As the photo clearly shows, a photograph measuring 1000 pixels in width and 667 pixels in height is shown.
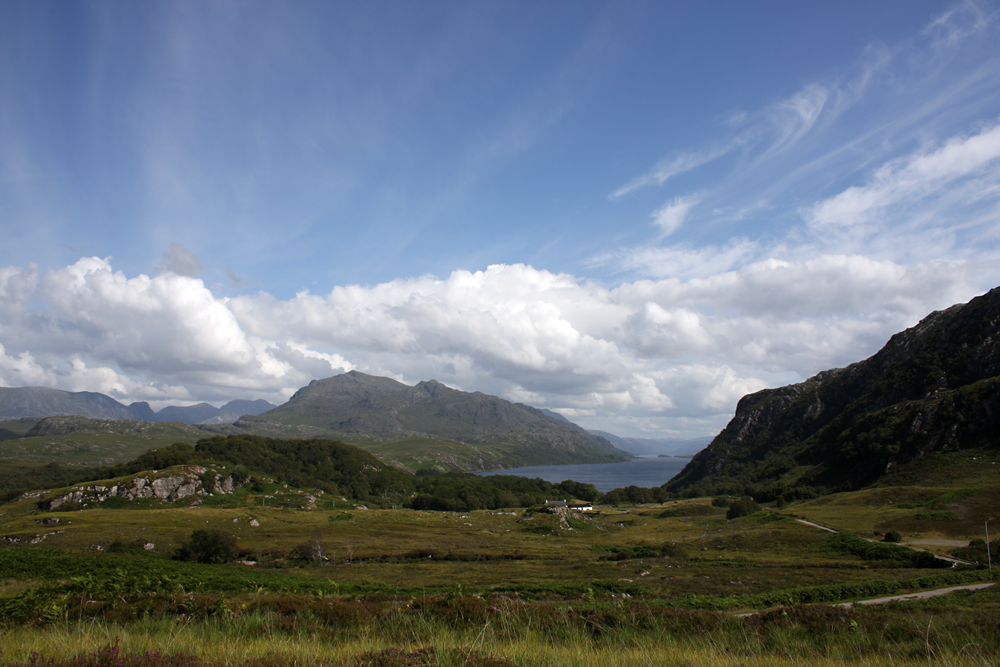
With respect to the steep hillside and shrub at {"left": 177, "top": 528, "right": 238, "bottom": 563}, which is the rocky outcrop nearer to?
shrub at {"left": 177, "top": 528, "right": 238, "bottom": 563}

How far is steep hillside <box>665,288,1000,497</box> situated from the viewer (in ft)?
343

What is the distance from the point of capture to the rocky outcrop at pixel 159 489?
319 feet

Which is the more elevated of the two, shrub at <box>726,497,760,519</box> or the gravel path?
the gravel path

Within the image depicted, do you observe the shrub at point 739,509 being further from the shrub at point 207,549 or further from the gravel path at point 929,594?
the shrub at point 207,549

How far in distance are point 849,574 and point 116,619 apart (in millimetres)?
50349

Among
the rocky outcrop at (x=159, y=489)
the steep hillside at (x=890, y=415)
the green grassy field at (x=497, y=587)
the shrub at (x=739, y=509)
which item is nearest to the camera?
the green grassy field at (x=497, y=587)

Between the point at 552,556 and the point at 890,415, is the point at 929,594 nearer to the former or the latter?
the point at 552,556

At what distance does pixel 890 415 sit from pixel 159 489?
18337 centimetres

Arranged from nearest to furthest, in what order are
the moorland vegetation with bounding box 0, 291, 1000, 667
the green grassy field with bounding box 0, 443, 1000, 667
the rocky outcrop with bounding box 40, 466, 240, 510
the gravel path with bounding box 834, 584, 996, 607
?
the green grassy field with bounding box 0, 443, 1000, 667 < the moorland vegetation with bounding box 0, 291, 1000, 667 < the gravel path with bounding box 834, 584, 996, 607 < the rocky outcrop with bounding box 40, 466, 240, 510

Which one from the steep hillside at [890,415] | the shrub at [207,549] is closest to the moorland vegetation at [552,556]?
the shrub at [207,549]

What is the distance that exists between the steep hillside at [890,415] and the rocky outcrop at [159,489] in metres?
143

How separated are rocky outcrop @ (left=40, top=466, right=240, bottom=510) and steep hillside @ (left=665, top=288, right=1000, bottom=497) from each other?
143 metres

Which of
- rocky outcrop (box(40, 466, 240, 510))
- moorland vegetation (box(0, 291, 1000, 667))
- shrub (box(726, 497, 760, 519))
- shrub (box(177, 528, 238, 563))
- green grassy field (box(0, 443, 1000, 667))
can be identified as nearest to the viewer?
green grassy field (box(0, 443, 1000, 667))

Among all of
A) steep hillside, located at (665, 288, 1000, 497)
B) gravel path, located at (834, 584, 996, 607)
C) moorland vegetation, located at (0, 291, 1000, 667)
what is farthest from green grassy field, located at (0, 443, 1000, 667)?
steep hillside, located at (665, 288, 1000, 497)
